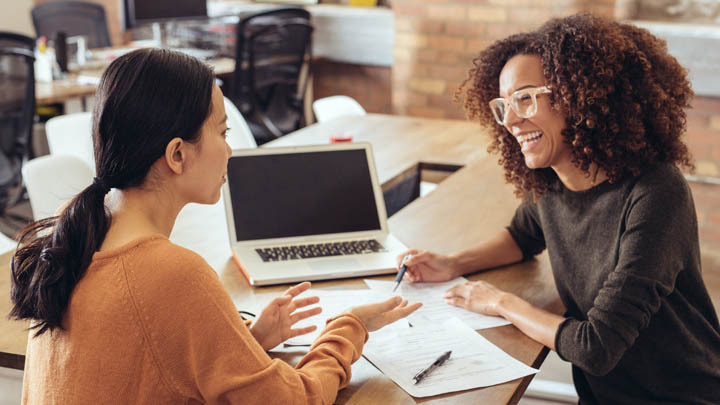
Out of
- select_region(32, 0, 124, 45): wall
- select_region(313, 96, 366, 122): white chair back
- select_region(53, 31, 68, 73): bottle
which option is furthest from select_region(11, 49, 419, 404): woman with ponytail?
select_region(32, 0, 124, 45): wall

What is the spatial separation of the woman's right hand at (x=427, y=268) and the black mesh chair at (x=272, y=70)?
2898 millimetres

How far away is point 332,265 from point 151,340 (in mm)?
748

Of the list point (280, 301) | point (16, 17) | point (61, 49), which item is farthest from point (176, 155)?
point (16, 17)

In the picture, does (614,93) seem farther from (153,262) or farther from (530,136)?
(153,262)

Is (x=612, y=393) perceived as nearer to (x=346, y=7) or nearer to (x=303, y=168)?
(x=303, y=168)

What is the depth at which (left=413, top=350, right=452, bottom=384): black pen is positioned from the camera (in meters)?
1.28

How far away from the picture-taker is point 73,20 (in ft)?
17.4

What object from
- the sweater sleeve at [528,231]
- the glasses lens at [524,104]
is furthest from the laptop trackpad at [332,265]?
the glasses lens at [524,104]

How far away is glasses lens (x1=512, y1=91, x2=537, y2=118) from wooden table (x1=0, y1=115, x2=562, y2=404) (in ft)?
1.27

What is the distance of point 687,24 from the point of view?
12.6 feet

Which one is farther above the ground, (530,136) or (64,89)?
(530,136)

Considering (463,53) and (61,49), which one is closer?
(463,53)

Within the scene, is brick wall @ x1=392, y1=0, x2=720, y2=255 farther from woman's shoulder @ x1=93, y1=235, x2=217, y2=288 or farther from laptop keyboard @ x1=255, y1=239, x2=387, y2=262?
woman's shoulder @ x1=93, y1=235, x2=217, y2=288

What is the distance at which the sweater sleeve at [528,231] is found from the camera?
181cm
